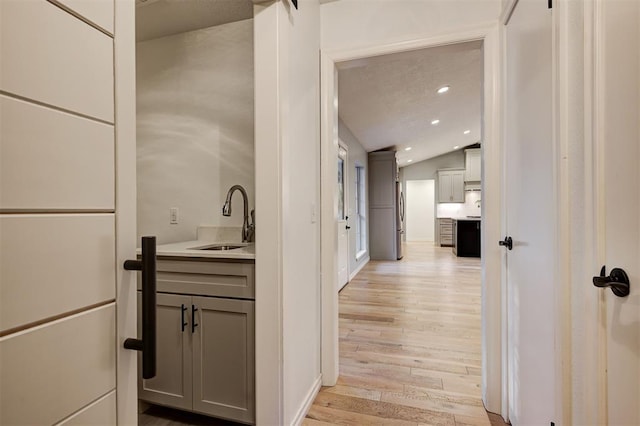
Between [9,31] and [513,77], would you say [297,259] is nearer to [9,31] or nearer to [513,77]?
[9,31]

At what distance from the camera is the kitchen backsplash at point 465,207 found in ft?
28.2

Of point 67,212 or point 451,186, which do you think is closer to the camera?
point 67,212

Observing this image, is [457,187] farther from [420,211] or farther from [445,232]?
[420,211]

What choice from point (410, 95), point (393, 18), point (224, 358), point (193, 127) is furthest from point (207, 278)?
point (410, 95)

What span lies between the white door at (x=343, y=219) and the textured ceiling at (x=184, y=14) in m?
2.68

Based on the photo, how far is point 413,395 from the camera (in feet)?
6.08

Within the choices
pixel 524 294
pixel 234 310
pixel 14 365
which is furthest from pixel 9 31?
pixel 524 294

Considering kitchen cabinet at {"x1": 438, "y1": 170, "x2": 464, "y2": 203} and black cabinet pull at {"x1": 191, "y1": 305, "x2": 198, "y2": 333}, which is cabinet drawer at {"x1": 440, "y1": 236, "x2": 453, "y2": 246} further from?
black cabinet pull at {"x1": 191, "y1": 305, "x2": 198, "y2": 333}

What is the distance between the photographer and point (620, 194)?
30.5 inches

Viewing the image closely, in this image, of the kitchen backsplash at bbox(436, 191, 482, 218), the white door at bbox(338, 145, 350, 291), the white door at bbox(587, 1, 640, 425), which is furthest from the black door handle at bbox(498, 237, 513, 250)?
the kitchen backsplash at bbox(436, 191, 482, 218)

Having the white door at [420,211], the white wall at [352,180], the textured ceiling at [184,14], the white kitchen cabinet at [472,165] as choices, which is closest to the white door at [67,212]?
the textured ceiling at [184,14]

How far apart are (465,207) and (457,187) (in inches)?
25.2

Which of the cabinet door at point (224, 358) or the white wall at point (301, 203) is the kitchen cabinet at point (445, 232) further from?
the cabinet door at point (224, 358)

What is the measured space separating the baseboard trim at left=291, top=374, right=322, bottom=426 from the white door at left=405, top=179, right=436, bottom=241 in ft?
29.6
